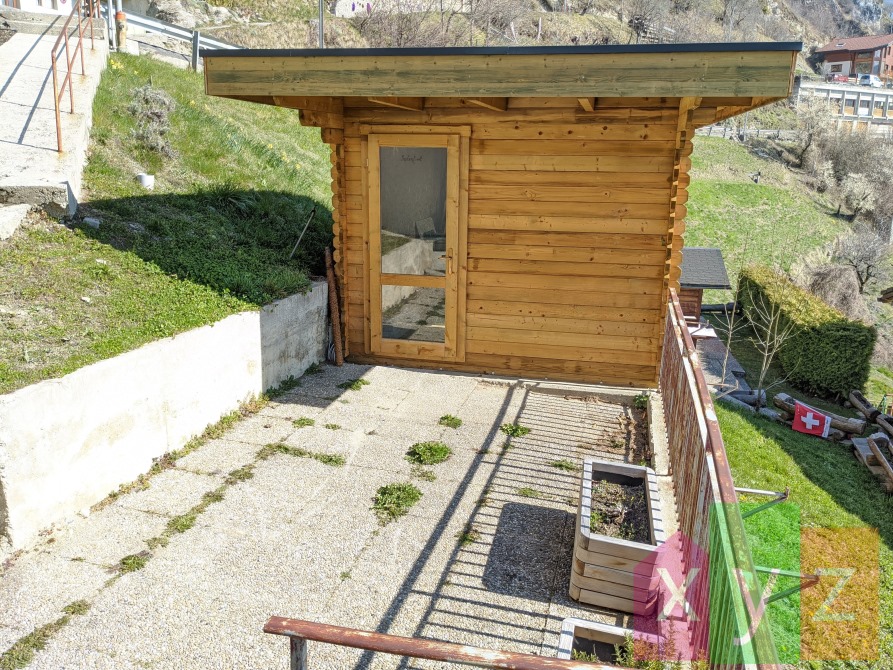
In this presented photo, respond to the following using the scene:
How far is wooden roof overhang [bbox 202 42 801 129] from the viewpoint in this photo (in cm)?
514

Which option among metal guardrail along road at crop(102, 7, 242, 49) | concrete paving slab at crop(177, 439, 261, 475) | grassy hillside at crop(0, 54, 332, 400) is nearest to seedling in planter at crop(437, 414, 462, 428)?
concrete paving slab at crop(177, 439, 261, 475)

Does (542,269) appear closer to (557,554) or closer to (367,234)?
(367,234)

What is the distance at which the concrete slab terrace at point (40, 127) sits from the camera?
259 inches

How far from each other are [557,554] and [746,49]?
3975mm

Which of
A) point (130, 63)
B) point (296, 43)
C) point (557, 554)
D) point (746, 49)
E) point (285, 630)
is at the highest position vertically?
point (296, 43)

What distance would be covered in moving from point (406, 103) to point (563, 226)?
210 cm

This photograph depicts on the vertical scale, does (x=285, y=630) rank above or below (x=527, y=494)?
above

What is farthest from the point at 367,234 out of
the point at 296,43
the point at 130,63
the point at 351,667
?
the point at 296,43

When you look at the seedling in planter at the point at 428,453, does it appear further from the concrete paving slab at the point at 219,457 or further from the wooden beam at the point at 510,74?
the wooden beam at the point at 510,74

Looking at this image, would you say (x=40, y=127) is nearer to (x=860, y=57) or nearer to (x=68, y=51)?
(x=68, y=51)

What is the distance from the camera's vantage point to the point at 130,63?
12.2 metres

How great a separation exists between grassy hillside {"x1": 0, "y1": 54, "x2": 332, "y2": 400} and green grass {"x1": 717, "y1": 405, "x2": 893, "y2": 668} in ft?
18.7

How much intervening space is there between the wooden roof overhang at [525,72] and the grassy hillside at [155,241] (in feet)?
5.82

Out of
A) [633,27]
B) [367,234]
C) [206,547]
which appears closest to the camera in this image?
[206,547]
